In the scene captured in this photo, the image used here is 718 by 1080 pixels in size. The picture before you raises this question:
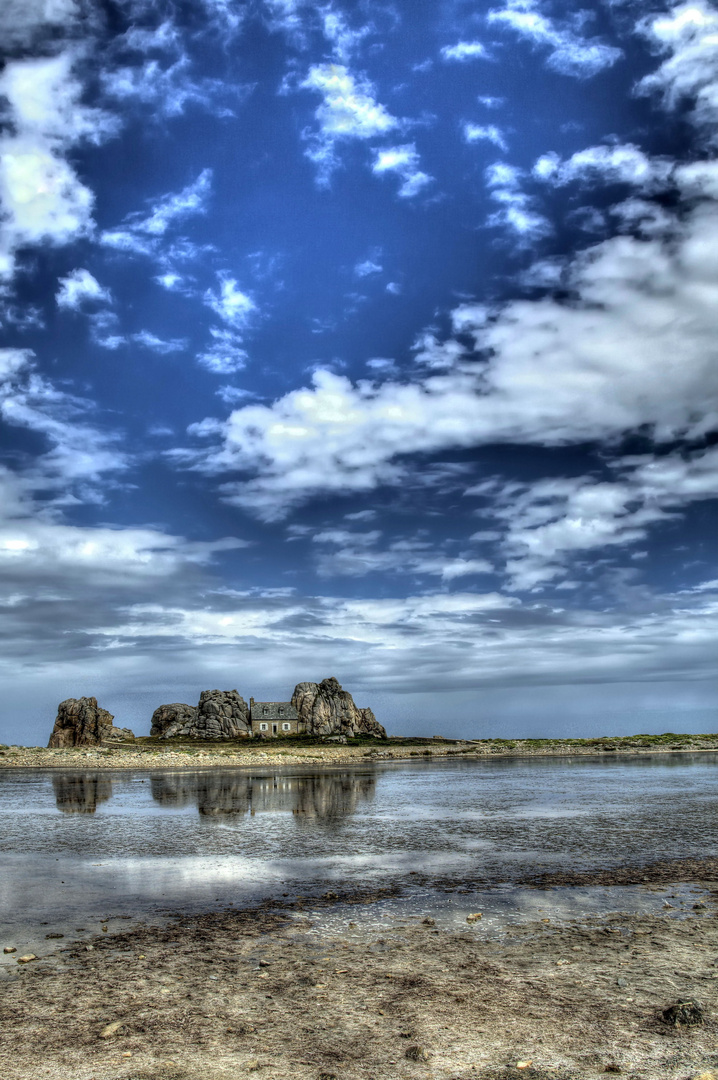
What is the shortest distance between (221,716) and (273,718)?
12578mm

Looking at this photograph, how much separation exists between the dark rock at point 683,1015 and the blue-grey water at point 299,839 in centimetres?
561

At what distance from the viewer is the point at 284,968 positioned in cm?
918

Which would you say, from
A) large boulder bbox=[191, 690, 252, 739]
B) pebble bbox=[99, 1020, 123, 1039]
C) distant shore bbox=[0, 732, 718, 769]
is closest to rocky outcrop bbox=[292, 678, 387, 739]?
large boulder bbox=[191, 690, 252, 739]

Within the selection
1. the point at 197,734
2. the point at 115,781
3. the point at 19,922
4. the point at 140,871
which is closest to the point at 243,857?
the point at 140,871

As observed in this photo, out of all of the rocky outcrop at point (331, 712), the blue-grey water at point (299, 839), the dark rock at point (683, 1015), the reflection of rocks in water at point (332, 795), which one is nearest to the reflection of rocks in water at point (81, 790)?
the blue-grey water at point (299, 839)

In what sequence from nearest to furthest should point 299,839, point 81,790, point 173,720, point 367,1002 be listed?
1. point 367,1002
2. point 299,839
3. point 81,790
4. point 173,720

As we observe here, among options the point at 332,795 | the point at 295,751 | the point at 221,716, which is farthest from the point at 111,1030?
the point at 221,716

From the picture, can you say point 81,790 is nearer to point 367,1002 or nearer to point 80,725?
point 367,1002

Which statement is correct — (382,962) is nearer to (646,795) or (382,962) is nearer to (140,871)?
(140,871)

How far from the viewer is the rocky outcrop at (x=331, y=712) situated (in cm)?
12669

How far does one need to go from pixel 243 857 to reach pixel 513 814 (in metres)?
12.7

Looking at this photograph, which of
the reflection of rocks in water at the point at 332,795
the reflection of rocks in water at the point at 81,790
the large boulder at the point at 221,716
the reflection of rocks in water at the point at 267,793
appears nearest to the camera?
the reflection of rocks in water at the point at 332,795

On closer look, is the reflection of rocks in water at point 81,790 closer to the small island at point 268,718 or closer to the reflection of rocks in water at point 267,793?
the reflection of rocks in water at point 267,793

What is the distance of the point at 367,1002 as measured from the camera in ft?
26.2
